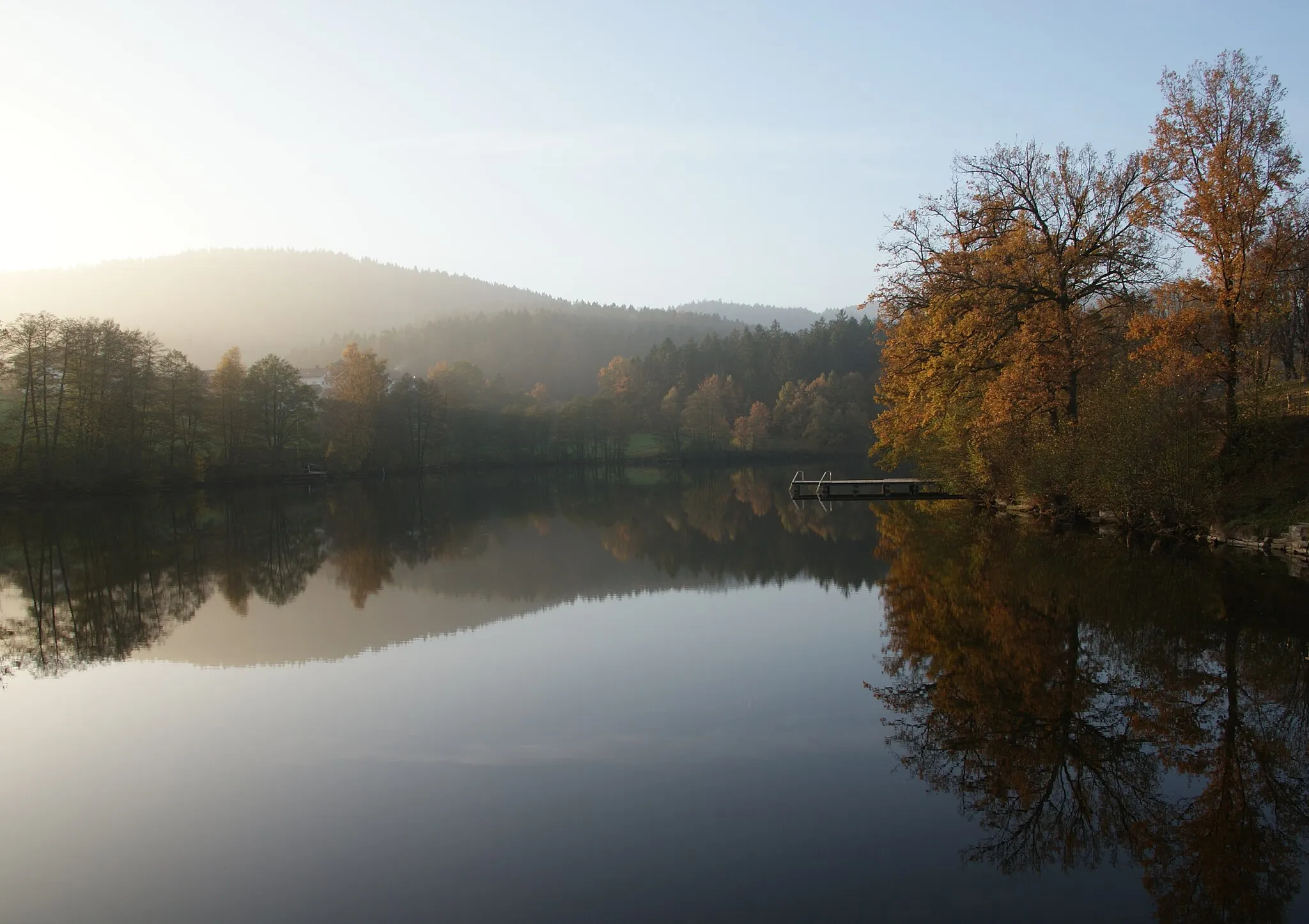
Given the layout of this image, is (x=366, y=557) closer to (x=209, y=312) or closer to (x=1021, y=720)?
(x=1021, y=720)

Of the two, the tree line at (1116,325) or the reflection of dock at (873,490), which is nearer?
the tree line at (1116,325)

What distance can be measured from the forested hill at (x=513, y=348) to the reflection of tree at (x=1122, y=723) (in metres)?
117

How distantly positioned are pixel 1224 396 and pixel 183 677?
83.2 ft

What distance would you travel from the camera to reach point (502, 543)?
1121 inches

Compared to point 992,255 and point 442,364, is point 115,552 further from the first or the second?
point 442,364

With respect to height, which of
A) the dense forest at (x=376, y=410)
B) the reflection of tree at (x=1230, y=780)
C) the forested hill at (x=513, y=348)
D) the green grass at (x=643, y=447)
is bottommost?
the reflection of tree at (x=1230, y=780)

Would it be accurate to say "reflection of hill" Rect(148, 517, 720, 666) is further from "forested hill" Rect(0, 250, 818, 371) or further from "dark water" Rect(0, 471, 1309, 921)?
"forested hill" Rect(0, 250, 818, 371)

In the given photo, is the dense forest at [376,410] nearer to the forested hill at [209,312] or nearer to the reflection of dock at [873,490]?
the reflection of dock at [873,490]

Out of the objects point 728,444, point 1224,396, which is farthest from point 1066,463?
point 728,444

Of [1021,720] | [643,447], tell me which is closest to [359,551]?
[1021,720]

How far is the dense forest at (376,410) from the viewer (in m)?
51.3

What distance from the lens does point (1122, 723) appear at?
913 centimetres

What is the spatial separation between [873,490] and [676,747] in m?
38.7

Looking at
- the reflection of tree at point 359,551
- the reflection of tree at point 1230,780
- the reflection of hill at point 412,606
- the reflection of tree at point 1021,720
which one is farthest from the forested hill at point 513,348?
the reflection of tree at point 1230,780
